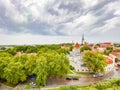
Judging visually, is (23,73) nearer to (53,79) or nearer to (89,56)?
(53,79)

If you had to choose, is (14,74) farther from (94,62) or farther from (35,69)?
(94,62)

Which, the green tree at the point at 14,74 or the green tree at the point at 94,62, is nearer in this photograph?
the green tree at the point at 14,74

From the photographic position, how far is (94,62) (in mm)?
38031

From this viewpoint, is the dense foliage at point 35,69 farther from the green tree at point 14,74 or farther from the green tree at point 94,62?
the green tree at point 94,62

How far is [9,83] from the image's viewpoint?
33.4 meters

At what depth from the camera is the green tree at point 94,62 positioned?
37.4m

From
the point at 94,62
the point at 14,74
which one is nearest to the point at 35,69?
the point at 14,74

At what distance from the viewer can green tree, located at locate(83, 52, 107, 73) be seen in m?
37.4

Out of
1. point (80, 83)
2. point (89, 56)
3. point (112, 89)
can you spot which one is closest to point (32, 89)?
point (80, 83)

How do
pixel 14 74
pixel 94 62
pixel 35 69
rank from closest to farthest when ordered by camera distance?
pixel 14 74 → pixel 35 69 → pixel 94 62

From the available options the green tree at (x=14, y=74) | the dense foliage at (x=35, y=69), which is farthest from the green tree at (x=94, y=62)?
the green tree at (x=14, y=74)

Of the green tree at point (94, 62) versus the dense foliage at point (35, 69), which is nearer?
the dense foliage at point (35, 69)

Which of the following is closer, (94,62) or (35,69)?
(35,69)

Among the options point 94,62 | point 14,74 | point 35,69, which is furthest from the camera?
point 94,62
